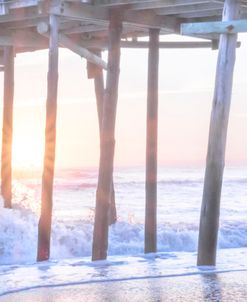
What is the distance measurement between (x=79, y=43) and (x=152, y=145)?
2.64m

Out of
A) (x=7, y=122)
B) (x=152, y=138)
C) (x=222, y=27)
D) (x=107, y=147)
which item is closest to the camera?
(x=222, y=27)

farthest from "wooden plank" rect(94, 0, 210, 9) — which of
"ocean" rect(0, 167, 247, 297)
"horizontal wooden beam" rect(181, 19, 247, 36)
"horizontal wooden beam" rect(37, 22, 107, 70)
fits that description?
"ocean" rect(0, 167, 247, 297)

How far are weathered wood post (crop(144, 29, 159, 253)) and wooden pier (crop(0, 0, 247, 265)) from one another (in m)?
0.01

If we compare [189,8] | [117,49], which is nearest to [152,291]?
[117,49]

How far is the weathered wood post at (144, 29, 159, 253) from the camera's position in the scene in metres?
10.4

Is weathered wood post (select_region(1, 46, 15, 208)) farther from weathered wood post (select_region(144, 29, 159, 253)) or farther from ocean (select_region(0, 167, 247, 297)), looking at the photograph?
weathered wood post (select_region(144, 29, 159, 253))

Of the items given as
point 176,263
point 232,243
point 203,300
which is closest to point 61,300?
point 203,300

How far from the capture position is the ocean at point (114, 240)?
7949mm

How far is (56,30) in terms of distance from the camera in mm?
9305

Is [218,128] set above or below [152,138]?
above

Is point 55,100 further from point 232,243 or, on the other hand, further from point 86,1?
point 232,243

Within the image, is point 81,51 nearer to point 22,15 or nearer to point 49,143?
point 22,15

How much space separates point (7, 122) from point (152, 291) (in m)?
6.94

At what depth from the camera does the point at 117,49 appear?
9.52m
